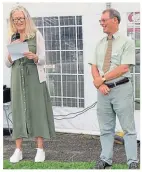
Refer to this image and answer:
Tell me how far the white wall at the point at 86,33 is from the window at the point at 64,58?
0.09m

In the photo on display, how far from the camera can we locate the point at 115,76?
4.79 m

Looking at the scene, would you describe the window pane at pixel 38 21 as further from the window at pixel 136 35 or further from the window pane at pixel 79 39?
the window at pixel 136 35

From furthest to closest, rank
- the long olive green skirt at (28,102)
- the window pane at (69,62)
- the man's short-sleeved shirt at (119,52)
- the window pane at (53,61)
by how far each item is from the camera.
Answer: the window pane at (53,61)
the window pane at (69,62)
the long olive green skirt at (28,102)
the man's short-sleeved shirt at (119,52)

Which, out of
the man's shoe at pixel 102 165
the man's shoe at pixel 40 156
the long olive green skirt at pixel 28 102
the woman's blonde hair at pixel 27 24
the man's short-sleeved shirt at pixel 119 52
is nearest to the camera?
the man's short-sleeved shirt at pixel 119 52

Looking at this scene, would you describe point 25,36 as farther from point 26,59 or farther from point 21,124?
point 21,124

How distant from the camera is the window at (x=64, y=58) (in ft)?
21.7

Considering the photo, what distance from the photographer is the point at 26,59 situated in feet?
17.4

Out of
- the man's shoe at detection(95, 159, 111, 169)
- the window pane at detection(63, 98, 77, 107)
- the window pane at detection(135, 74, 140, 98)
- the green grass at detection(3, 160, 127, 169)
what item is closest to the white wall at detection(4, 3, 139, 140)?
the window pane at detection(63, 98, 77, 107)

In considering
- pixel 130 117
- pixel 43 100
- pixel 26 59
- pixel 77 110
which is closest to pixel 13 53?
pixel 26 59

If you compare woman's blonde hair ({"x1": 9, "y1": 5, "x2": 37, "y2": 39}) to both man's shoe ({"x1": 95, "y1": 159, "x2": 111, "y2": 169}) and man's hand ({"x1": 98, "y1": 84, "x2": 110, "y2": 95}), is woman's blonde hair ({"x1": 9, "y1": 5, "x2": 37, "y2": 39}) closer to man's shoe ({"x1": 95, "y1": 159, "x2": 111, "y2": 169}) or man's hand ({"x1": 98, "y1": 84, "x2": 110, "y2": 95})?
man's hand ({"x1": 98, "y1": 84, "x2": 110, "y2": 95})

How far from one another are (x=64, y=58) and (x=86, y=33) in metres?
0.53

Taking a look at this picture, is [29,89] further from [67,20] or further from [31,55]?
[67,20]

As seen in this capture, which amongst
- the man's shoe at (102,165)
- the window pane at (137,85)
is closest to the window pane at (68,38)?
the window pane at (137,85)

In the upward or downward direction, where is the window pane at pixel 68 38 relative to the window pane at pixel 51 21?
downward
